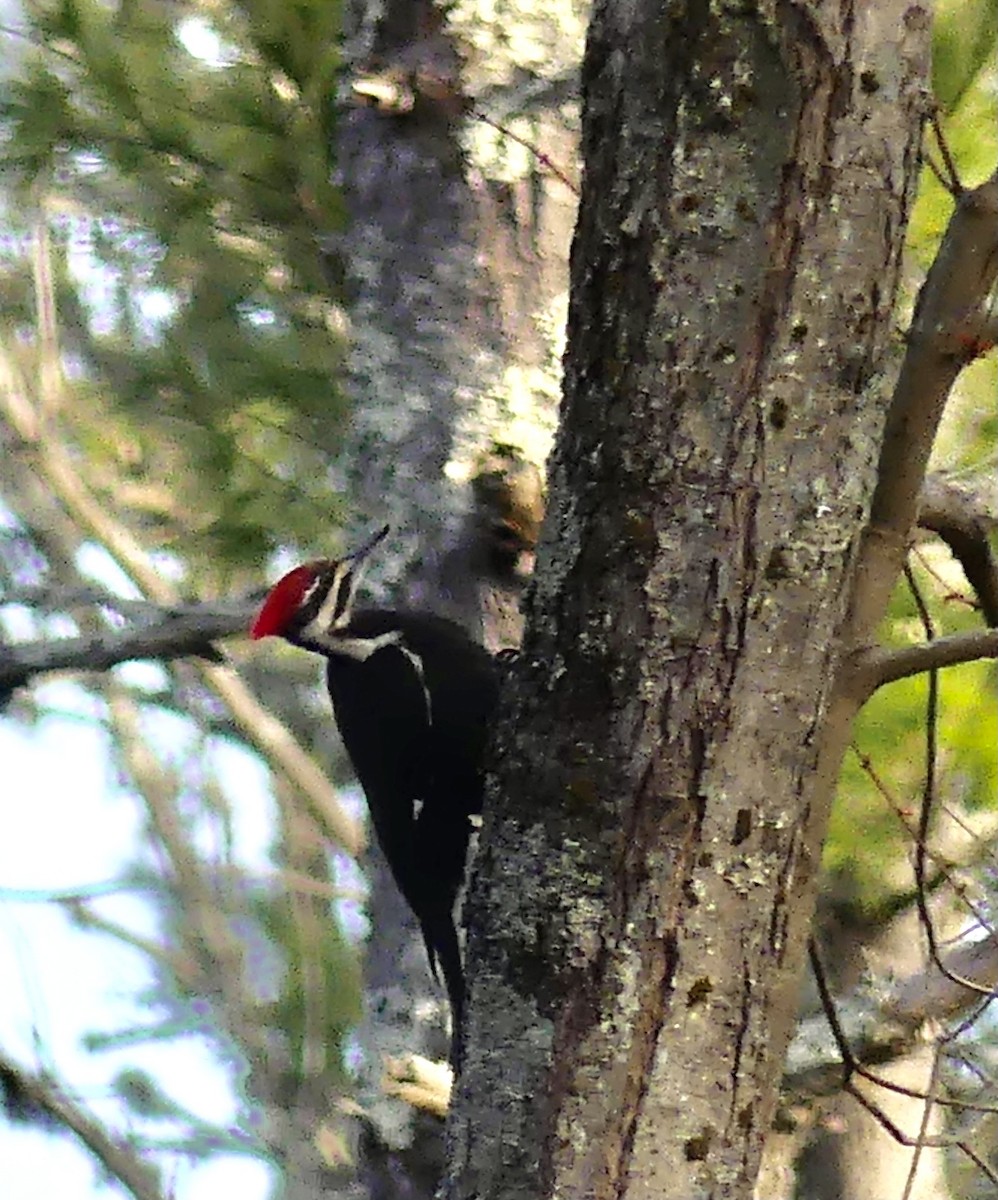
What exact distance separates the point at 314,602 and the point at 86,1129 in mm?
822

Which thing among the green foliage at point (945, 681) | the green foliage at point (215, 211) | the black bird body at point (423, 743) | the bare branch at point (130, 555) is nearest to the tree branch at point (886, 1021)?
the green foliage at point (945, 681)

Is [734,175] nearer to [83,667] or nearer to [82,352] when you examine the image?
[83,667]

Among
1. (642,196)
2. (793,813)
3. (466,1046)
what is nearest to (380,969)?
(466,1046)

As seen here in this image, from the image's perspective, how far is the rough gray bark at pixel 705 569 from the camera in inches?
31.6

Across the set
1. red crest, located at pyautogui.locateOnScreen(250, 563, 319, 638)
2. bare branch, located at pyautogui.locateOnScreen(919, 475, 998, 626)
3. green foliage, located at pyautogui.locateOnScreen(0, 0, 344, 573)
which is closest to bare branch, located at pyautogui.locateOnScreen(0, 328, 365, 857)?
green foliage, located at pyautogui.locateOnScreen(0, 0, 344, 573)

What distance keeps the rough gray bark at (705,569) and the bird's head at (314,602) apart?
0.60 meters

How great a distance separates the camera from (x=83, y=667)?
52.0 inches

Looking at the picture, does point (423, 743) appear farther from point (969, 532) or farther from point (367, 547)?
point (969, 532)

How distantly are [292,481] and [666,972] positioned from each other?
123cm

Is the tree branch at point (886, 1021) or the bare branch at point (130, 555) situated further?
the bare branch at point (130, 555)

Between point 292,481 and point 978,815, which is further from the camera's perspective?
point 292,481

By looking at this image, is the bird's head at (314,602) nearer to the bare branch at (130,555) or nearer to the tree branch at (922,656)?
the tree branch at (922,656)

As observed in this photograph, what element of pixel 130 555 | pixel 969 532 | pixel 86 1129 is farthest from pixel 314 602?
pixel 130 555

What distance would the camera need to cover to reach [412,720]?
1358 mm
